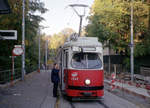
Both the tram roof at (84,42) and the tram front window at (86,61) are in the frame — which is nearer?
the tram front window at (86,61)

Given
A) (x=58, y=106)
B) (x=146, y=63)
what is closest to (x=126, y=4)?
(x=146, y=63)

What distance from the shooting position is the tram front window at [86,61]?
10.5m

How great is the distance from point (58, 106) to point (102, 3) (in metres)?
19.3

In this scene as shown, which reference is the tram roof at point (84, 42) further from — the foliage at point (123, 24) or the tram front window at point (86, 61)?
the foliage at point (123, 24)

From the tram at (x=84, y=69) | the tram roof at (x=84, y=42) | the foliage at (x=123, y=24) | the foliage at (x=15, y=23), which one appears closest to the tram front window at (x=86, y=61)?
the tram at (x=84, y=69)

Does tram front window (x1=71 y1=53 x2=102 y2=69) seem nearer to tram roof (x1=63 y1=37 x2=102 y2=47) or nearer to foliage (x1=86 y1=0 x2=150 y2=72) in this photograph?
tram roof (x1=63 y1=37 x2=102 y2=47)

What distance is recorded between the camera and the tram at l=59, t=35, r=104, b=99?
10242 mm

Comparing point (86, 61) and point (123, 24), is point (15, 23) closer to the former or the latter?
point (123, 24)

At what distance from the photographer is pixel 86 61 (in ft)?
34.8

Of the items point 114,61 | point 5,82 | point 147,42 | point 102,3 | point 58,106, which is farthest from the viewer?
point 114,61

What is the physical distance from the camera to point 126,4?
77.5 feet

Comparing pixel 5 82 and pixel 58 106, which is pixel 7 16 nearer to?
pixel 5 82

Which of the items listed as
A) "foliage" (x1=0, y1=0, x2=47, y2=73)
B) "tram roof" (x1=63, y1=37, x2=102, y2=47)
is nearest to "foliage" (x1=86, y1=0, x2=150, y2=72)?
"foliage" (x1=0, y1=0, x2=47, y2=73)

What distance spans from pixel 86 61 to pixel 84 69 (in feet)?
1.49
